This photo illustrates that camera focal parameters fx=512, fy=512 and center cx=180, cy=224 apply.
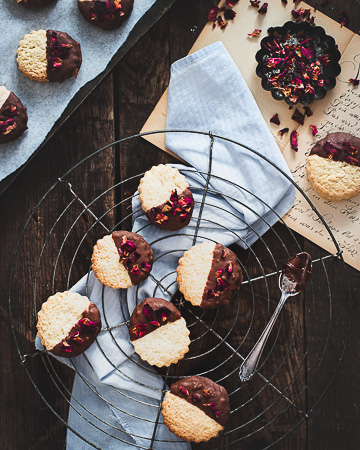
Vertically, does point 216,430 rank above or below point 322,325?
below

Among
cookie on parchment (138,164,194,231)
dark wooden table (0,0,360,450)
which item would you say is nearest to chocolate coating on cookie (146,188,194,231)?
cookie on parchment (138,164,194,231)

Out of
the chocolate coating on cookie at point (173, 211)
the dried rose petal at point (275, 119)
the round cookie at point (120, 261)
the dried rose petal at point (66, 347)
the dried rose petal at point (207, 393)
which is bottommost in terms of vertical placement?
the dried rose petal at point (207, 393)

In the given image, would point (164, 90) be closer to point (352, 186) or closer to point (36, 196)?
point (36, 196)

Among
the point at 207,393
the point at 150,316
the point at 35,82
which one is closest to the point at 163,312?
the point at 150,316

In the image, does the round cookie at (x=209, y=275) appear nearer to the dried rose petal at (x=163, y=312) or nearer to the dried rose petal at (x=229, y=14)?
the dried rose petal at (x=163, y=312)

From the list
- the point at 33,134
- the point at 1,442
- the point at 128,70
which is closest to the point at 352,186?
the point at 128,70

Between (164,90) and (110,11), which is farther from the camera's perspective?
(164,90)

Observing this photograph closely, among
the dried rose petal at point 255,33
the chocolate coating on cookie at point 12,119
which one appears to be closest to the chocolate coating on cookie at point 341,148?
the dried rose petal at point 255,33
